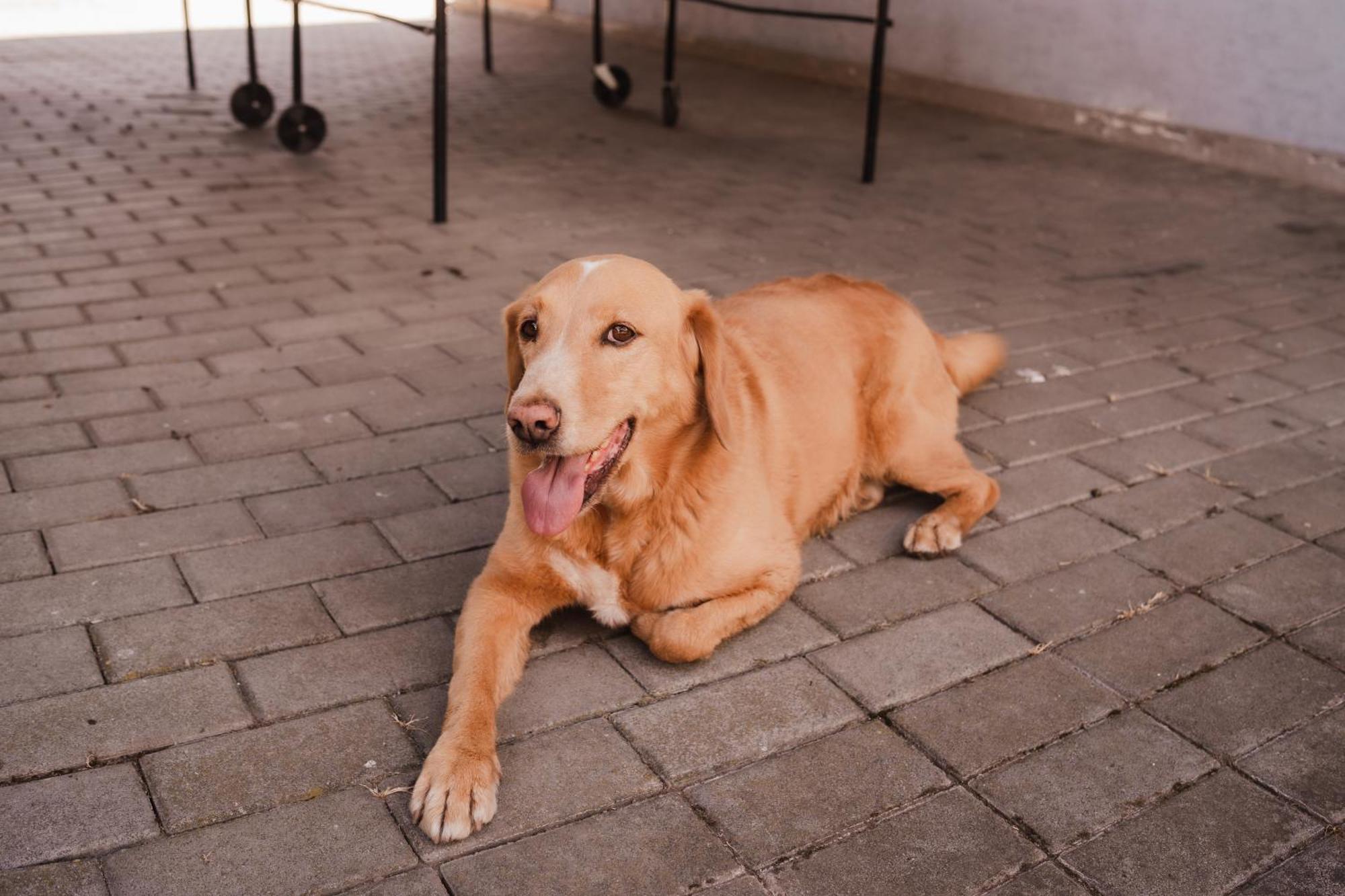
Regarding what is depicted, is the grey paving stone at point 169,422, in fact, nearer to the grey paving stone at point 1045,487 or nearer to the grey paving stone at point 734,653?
the grey paving stone at point 734,653

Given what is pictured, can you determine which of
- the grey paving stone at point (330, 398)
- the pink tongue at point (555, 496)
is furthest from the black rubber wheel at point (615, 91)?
the pink tongue at point (555, 496)

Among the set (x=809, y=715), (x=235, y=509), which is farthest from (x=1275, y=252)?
(x=235, y=509)

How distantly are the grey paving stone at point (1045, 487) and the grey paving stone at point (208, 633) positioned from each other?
6.66 ft

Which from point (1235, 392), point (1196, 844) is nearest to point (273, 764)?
point (1196, 844)

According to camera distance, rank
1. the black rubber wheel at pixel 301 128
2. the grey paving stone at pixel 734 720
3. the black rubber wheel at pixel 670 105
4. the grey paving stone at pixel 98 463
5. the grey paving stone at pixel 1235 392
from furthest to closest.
Answer: the black rubber wheel at pixel 670 105 < the black rubber wheel at pixel 301 128 < the grey paving stone at pixel 1235 392 < the grey paving stone at pixel 98 463 < the grey paving stone at pixel 734 720

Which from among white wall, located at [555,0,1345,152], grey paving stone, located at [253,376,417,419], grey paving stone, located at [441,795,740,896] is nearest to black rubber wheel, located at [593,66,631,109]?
white wall, located at [555,0,1345,152]

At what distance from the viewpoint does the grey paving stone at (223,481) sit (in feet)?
11.4

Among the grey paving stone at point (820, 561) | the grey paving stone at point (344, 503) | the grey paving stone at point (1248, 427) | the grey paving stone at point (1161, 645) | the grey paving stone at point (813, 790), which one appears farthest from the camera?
the grey paving stone at point (1248, 427)

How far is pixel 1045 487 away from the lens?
12.4 feet

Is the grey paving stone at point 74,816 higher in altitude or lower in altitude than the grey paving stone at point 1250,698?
lower

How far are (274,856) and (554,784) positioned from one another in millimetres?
542

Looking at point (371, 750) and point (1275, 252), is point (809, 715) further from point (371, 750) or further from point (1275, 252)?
point (1275, 252)

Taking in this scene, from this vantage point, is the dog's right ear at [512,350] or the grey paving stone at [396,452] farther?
the grey paving stone at [396,452]

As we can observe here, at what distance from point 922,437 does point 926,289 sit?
7.64 feet
